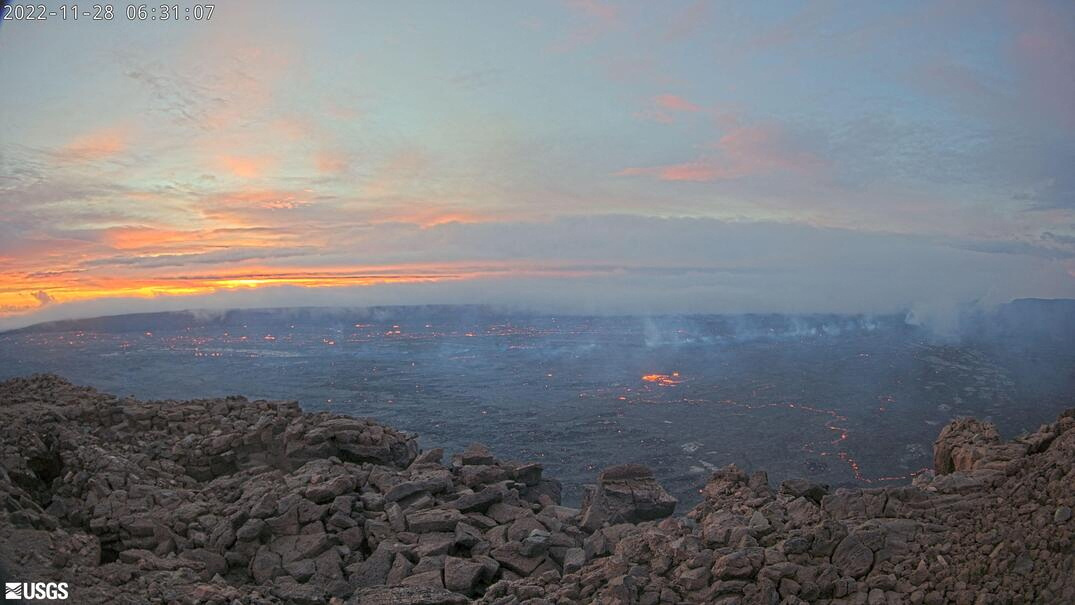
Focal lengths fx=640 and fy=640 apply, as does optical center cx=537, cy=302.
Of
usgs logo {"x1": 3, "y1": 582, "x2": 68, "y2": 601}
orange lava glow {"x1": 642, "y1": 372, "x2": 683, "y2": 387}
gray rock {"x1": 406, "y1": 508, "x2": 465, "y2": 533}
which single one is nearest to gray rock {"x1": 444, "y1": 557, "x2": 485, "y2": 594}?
gray rock {"x1": 406, "y1": 508, "x2": 465, "y2": 533}

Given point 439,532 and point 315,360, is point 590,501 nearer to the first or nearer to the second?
point 439,532

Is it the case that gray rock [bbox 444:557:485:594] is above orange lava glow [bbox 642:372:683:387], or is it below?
above

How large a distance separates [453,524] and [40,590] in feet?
16.8

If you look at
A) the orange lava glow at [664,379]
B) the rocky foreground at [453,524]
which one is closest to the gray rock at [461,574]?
the rocky foreground at [453,524]

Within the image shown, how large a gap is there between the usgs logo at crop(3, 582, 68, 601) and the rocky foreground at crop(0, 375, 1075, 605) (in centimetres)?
15

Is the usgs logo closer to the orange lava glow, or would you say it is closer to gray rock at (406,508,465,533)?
gray rock at (406,508,465,533)

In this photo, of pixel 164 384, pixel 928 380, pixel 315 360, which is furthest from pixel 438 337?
pixel 928 380

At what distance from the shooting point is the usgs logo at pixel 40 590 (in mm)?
6379

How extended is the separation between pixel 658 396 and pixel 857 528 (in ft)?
131

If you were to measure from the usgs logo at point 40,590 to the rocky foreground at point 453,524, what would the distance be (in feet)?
0.50

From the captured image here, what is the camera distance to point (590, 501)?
1198 cm

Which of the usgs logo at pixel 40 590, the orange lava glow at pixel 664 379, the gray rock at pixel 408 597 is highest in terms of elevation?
the usgs logo at pixel 40 590

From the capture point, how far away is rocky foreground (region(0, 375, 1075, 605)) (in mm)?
7039

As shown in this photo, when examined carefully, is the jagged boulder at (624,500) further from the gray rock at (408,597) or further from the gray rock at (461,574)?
the gray rock at (408,597)
